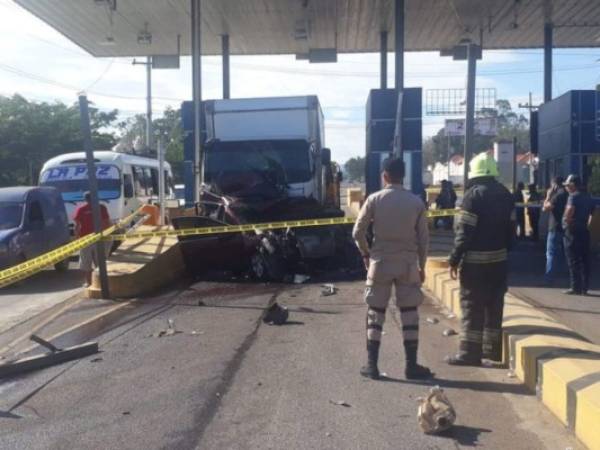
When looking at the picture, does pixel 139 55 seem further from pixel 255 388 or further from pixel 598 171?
pixel 255 388

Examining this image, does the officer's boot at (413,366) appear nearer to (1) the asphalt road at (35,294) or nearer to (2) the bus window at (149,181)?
(1) the asphalt road at (35,294)

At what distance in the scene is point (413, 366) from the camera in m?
7.16

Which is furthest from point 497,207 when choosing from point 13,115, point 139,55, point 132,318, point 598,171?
point 13,115

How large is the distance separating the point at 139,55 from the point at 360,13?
34.8 feet

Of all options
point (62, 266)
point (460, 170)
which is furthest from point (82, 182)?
point (460, 170)

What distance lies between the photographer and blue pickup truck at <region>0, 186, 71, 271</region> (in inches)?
599

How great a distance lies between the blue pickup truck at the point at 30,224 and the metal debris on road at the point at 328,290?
6024mm

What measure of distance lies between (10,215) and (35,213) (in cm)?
60

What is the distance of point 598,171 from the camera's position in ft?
79.2

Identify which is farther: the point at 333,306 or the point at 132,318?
the point at 333,306

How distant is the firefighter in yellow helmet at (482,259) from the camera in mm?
7508

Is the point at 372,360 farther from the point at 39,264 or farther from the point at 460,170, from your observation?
the point at 460,170

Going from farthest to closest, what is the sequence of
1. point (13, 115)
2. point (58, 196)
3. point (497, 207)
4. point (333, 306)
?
1. point (13, 115)
2. point (58, 196)
3. point (333, 306)
4. point (497, 207)

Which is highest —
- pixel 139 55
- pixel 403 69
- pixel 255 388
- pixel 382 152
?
pixel 139 55
